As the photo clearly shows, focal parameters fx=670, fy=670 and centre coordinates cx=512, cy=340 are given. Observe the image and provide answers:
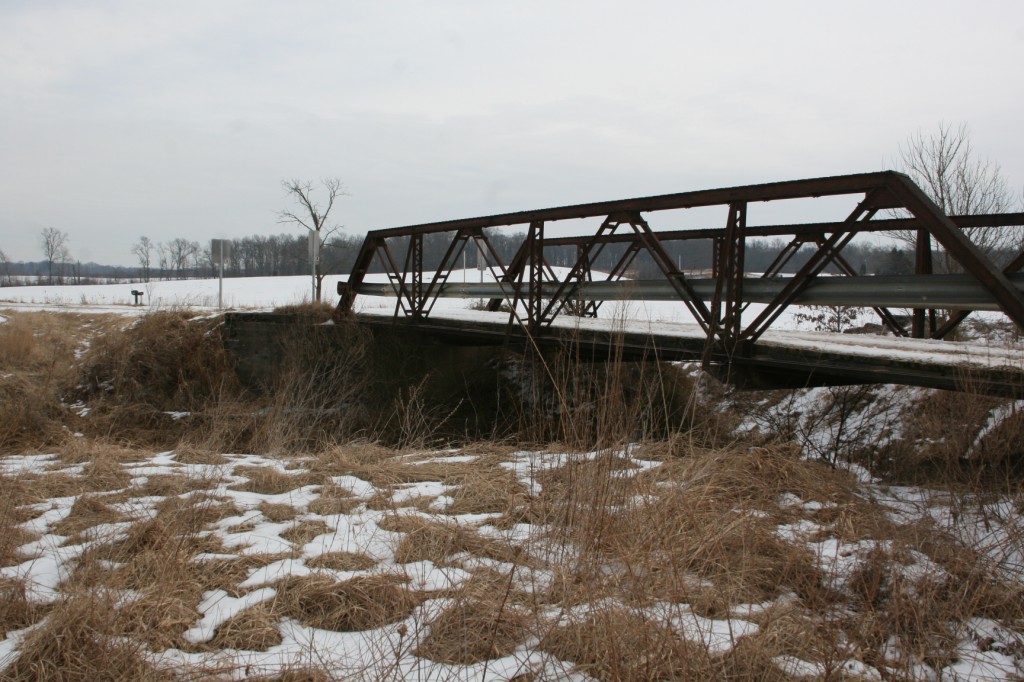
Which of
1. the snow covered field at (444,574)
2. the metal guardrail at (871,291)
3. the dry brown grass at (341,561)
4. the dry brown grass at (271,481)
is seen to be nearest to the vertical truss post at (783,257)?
the metal guardrail at (871,291)

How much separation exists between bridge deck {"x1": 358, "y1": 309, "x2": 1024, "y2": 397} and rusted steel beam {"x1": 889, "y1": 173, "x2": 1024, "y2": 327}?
617 millimetres

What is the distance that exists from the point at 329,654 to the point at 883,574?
277 cm

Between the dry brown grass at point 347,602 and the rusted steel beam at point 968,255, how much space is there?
474cm

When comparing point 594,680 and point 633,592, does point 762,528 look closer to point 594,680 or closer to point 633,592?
point 633,592

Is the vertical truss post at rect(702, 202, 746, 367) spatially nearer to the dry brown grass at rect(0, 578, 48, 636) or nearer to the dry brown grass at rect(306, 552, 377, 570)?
the dry brown grass at rect(306, 552, 377, 570)

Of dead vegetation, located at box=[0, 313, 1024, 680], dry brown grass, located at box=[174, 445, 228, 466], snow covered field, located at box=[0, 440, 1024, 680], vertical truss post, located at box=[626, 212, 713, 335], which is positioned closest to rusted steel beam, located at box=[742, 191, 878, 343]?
vertical truss post, located at box=[626, 212, 713, 335]

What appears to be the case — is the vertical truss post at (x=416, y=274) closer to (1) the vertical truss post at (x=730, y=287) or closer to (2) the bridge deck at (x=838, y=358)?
(2) the bridge deck at (x=838, y=358)

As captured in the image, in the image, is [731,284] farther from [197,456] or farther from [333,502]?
[197,456]

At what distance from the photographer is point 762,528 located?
399cm

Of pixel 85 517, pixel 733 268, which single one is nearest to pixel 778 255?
pixel 733 268

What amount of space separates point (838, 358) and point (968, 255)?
5.57 ft

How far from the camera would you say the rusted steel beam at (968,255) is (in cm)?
510

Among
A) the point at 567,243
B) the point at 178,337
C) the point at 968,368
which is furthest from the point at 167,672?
the point at 178,337

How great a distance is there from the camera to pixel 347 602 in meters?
3.30
